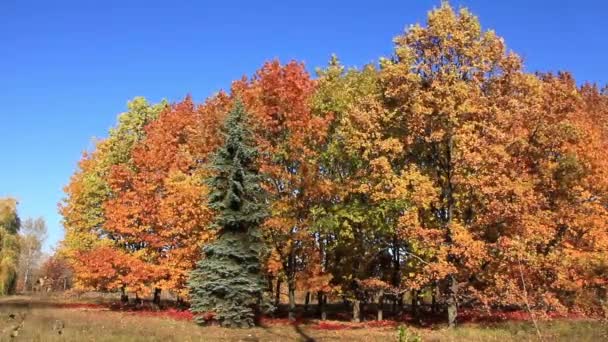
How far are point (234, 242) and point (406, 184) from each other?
332 inches

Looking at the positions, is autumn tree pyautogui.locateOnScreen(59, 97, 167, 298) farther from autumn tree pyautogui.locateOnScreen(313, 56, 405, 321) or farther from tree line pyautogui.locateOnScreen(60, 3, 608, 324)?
autumn tree pyautogui.locateOnScreen(313, 56, 405, 321)

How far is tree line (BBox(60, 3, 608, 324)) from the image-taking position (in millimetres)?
22391

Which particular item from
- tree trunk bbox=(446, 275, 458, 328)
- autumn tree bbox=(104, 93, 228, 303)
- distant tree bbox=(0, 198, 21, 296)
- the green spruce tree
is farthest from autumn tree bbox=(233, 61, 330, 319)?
distant tree bbox=(0, 198, 21, 296)

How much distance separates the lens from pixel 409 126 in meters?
23.7

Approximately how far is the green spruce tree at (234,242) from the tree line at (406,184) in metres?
1.14

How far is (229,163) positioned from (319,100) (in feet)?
24.2

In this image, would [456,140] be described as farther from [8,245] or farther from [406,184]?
[8,245]

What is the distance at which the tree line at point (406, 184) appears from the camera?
22391 mm

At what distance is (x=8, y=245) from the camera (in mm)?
52406

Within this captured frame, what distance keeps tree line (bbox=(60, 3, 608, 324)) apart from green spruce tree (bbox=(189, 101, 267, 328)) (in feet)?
3.75

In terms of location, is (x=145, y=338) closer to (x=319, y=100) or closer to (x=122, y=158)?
(x=319, y=100)

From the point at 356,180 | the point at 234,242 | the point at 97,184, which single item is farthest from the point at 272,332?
the point at 97,184

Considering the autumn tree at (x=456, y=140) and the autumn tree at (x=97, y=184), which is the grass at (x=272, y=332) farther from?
the autumn tree at (x=97, y=184)

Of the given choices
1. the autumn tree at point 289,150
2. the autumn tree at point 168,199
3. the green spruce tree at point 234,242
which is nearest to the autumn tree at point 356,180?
the autumn tree at point 289,150
